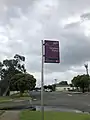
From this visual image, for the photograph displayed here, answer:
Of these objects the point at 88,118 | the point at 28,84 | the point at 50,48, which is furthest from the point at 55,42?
the point at 28,84

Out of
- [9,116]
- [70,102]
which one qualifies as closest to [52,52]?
[9,116]

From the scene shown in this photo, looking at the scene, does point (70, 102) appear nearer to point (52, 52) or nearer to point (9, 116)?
point (9, 116)

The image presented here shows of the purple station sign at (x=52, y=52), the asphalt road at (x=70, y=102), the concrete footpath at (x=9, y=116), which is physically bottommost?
the concrete footpath at (x=9, y=116)

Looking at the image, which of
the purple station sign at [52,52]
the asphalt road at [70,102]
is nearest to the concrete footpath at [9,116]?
the purple station sign at [52,52]

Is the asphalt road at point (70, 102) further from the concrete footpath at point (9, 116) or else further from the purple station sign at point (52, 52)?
the purple station sign at point (52, 52)

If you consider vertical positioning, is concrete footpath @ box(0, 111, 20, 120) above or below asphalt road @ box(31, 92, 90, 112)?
below

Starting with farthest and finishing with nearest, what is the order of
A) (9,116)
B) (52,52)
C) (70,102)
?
(70,102) < (9,116) < (52,52)

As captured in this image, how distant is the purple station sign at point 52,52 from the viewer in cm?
1148

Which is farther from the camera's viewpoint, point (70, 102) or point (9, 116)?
point (70, 102)

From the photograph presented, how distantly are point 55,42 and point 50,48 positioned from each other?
1.01ft

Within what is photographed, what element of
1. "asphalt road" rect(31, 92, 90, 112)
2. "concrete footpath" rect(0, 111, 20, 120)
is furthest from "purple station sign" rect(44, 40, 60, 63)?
"asphalt road" rect(31, 92, 90, 112)

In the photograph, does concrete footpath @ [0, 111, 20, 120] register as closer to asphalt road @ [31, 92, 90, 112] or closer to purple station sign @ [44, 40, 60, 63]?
purple station sign @ [44, 40, 60, 63]

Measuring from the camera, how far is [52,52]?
453 inches

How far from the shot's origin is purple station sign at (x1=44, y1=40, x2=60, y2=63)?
11.5m
